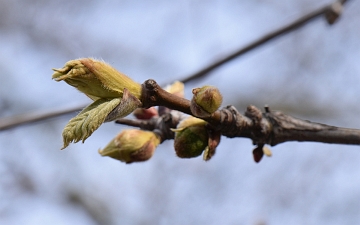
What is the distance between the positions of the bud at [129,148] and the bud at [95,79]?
0.29m

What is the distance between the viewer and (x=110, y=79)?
94 cm

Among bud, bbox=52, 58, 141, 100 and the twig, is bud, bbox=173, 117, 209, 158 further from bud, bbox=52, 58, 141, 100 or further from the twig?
the twig

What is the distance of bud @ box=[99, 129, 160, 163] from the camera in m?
1.23

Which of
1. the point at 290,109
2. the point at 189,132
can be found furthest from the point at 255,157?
the point at 290,109

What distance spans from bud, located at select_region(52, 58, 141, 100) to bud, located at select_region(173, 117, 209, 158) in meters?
0.22

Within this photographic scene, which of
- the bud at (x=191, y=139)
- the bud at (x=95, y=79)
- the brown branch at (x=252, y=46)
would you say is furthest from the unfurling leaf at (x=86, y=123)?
the brown branch at (x=252, y=46)

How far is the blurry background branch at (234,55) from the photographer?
5.79 feet

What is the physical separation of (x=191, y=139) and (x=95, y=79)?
12.4 inches

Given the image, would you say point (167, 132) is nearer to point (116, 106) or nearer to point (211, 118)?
point (211, 118)

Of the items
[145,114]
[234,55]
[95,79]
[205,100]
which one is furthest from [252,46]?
[95,79]

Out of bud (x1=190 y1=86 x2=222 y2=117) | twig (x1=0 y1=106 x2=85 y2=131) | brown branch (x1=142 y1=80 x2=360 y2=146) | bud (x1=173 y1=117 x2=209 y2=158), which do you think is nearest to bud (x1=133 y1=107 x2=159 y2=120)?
brown branch (x1=142 y1=80 x2=360 y2=146)

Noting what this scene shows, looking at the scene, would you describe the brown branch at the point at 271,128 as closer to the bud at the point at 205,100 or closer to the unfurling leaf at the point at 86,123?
the bud at the point at 205,100

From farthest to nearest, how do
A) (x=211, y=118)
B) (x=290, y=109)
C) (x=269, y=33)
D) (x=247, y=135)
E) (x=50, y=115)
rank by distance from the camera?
1. (x=290, y=109)
2. (x=269, y=33)
3. (x=50, y=115)
4. (x=247, y=135)
5. (x=211, y=118)

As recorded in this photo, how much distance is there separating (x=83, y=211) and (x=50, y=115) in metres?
4.52
